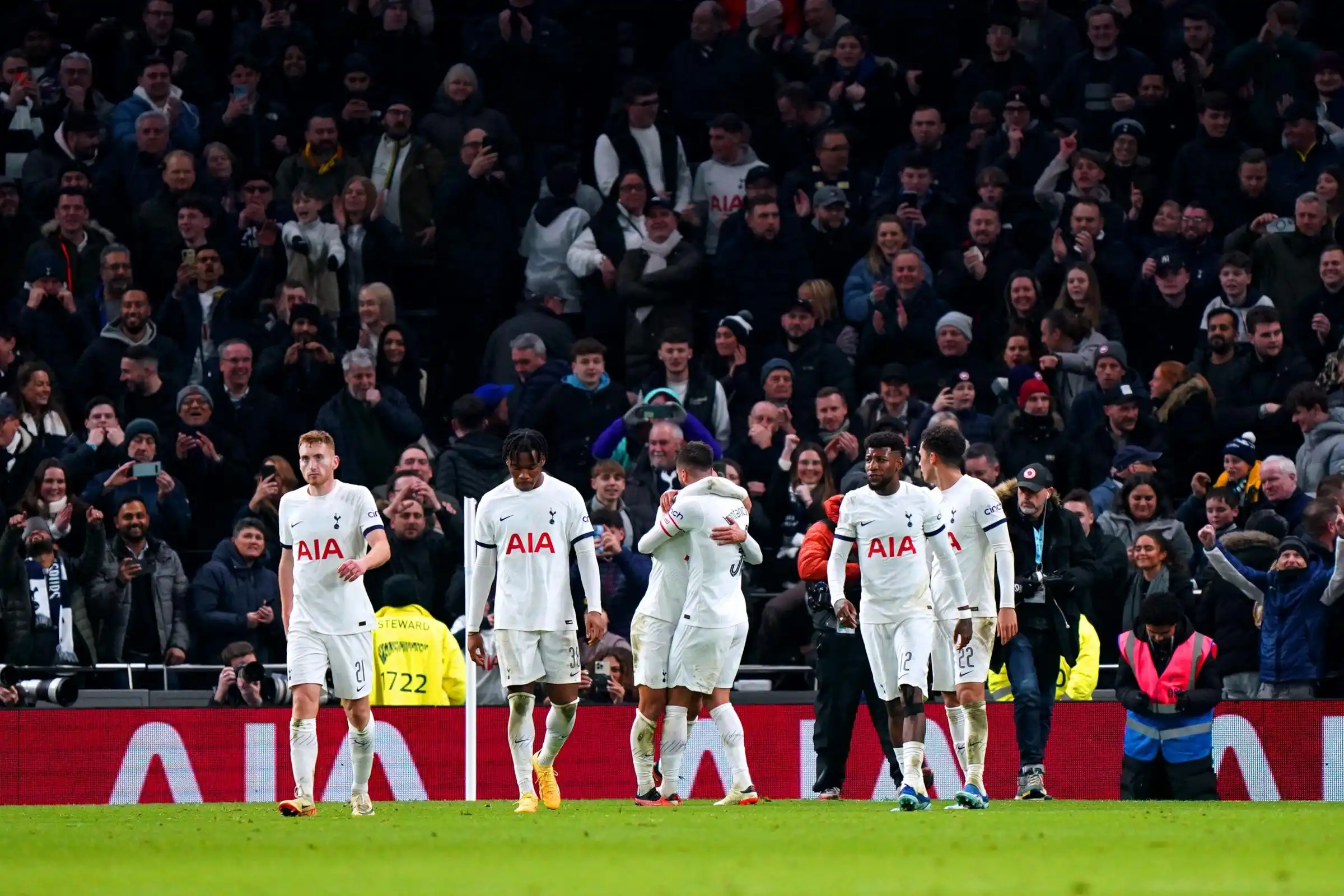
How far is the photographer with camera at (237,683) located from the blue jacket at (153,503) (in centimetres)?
191

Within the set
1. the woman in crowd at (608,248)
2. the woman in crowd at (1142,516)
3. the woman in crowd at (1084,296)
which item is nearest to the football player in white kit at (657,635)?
the woman in crowd at (1142,516)

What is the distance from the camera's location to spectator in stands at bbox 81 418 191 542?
20094 millimetres

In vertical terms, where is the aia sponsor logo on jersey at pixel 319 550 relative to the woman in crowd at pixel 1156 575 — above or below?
above

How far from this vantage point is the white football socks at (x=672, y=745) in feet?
52.5

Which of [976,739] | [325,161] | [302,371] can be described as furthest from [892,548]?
[325,161]

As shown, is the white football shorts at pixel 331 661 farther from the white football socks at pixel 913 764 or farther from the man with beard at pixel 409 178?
the man with beard at pixel 409 178

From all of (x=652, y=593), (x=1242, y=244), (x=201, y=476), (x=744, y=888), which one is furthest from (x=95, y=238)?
(x=744, y=888)

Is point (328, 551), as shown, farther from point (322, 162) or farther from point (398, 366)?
point (322, 162)

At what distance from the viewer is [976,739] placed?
14.8 m

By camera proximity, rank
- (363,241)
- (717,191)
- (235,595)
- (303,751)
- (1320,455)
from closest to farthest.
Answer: (303,751) < (235,595) < (1320,455) < (363,241) < (717,191)

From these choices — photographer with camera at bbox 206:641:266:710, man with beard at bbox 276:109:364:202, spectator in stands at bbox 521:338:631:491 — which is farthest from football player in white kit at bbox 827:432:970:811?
man with beard at bbox 276:109:364:202

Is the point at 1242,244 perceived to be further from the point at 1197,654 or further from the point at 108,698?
the point at 108,698

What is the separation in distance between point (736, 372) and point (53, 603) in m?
7.11

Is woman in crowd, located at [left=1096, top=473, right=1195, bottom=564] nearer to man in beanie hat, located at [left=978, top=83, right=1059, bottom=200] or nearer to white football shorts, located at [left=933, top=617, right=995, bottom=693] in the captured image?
white football shorts, located at [left=933, top=617, right=995, bottom=693]
